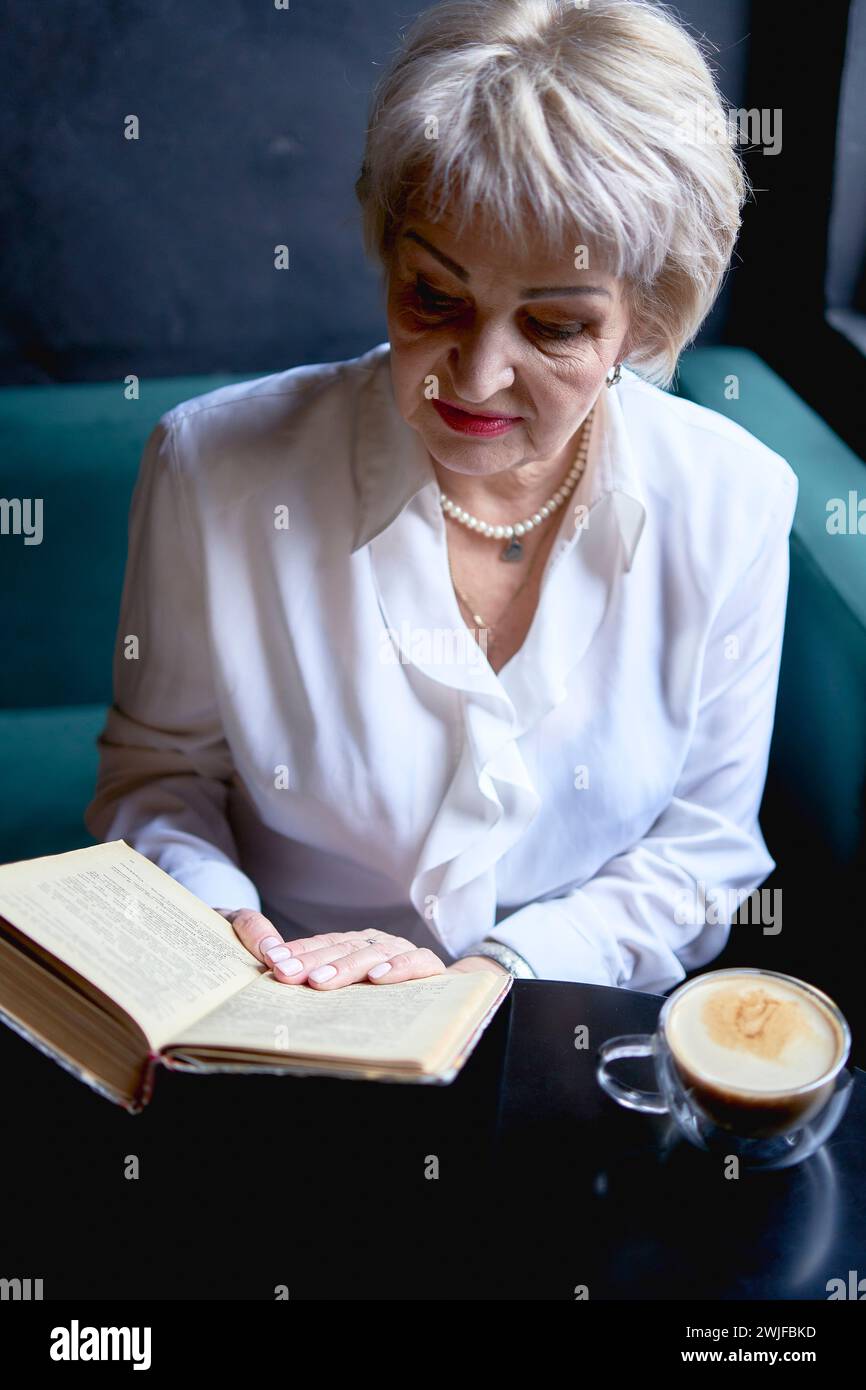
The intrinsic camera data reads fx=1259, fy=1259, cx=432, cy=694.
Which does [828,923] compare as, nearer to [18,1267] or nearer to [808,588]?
[808,588]

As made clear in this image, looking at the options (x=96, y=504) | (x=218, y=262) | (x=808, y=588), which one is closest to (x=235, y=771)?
(x=96, y=504)

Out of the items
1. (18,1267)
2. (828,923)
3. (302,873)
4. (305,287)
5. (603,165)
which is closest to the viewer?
(18,1267)

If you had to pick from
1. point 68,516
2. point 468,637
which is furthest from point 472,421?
point 68,516

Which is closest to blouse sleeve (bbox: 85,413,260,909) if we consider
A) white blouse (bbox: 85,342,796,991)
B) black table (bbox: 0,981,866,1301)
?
white blouse (bbox: 85,342,796,991)

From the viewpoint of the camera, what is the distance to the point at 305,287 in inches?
79.4

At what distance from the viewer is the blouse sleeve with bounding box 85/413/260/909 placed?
4.42ft

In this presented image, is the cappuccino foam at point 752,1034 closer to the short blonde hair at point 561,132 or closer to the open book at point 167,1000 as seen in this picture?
the open book at point 167,1000

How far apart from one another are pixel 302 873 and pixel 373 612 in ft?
1.15

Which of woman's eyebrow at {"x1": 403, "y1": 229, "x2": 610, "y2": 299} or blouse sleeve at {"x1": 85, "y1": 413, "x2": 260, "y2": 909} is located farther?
blouse sleeve at {"x1": 85, "y1": 413, "x2": 260, "y2": 909}

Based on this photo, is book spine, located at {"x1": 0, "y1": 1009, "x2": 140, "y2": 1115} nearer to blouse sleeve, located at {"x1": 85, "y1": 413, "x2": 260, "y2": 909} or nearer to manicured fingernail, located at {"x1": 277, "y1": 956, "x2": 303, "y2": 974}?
manicured fingernail, located at {"x1": 277, "y1": 956, "x2": 303, "y2": 974}

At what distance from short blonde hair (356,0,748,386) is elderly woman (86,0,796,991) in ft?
0.05

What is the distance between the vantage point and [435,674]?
130cm

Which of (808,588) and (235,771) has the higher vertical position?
(808,588)

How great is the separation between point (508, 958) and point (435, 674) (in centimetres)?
30
